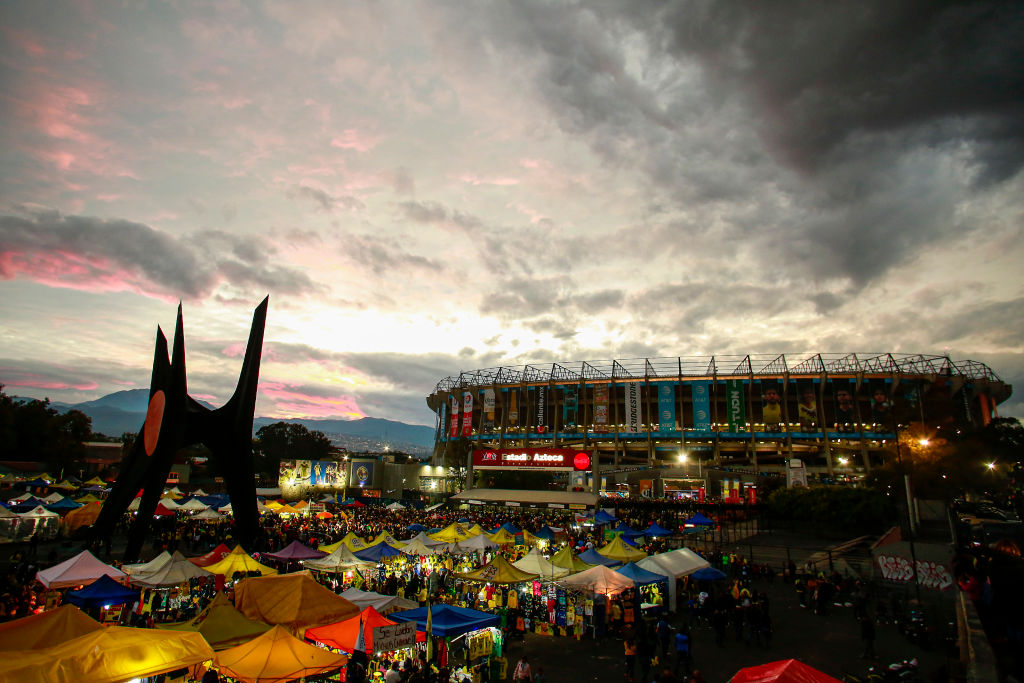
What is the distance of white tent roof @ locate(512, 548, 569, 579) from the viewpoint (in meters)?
17.4

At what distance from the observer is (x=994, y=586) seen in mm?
12648

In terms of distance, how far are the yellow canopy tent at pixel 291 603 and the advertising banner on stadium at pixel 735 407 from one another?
188ft

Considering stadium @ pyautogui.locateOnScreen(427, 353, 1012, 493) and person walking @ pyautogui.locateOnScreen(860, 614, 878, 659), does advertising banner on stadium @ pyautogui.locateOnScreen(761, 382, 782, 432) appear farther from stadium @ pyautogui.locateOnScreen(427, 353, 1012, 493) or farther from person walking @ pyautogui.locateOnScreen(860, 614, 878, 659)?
person walking @ pyautogui.locateOnScreen(860, 614, 878, 659)

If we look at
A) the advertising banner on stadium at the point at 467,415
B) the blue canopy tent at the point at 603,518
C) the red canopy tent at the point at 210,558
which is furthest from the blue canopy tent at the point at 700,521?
the advertising banner on stadium at the point at 467,415

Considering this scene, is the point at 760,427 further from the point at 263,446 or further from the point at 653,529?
the point at 263,446

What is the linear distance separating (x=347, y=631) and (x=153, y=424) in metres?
15.8

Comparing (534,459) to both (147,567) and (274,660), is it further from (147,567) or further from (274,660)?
(274,660)

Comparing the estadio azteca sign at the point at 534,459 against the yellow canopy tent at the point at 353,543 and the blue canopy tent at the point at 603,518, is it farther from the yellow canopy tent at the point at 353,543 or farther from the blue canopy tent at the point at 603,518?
the yellow canopy tent at the point at 353,543

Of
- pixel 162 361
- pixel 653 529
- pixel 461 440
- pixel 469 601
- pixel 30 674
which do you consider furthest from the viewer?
pixel 461 440

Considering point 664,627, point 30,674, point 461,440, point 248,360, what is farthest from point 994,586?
point 461,440

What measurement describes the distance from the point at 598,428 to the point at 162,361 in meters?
54.5

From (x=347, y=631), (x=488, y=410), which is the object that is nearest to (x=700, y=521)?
(x=347, y=631)

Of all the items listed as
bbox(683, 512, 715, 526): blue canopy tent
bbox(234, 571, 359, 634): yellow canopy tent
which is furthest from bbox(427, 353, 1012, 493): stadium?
bbox(234, 571, 359, 634): yellow canopy tent

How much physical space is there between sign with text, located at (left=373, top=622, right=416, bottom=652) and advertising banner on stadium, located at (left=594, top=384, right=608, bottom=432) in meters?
53.8
